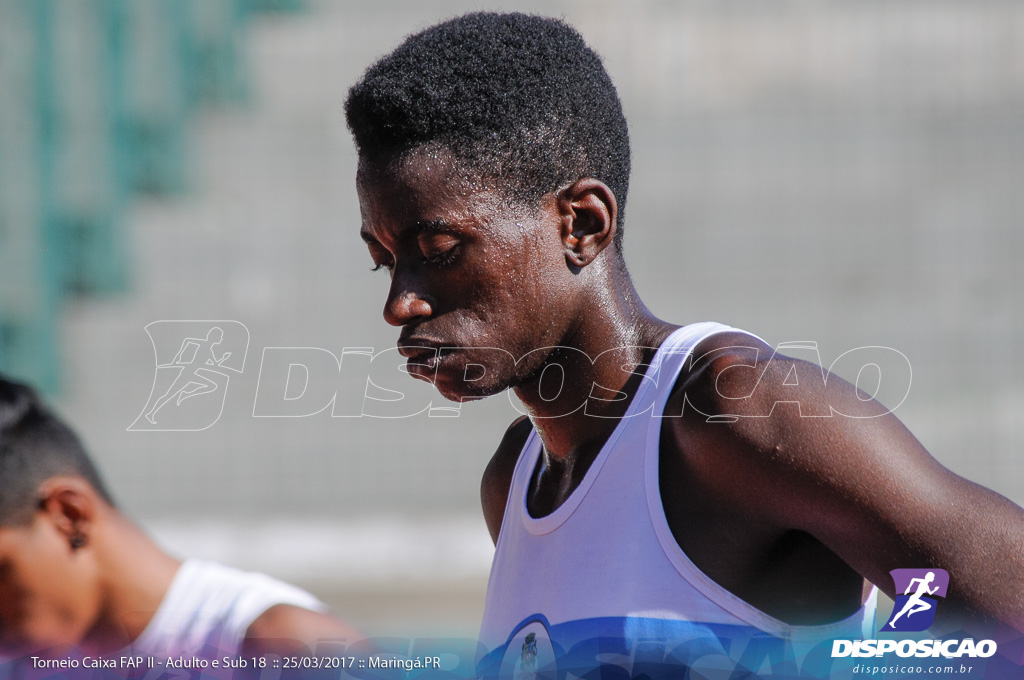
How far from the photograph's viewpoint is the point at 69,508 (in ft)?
7.34

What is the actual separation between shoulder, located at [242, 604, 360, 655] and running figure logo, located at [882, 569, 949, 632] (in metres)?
0.97

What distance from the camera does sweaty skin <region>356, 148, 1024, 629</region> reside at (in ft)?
3.91

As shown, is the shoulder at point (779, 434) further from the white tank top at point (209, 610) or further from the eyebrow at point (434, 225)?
the white tank top at point (209, 610)

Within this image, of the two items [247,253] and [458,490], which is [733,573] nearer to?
[458,490]

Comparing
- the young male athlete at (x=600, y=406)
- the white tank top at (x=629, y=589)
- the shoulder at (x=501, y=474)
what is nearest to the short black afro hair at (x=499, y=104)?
the young male athlete at (x=600, y=406)

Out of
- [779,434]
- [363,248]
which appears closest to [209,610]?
[779,434]

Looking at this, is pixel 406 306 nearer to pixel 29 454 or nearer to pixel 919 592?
pixel 919 592

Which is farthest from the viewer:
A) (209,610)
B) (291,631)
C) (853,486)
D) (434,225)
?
(209,610)

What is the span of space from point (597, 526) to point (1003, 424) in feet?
17.6

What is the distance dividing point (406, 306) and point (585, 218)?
0.90 feet

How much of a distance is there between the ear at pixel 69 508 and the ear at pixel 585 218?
4.14 feet

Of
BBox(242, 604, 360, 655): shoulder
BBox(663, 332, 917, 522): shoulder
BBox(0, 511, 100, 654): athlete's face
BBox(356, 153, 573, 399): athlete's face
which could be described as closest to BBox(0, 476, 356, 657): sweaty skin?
BBox(0, 511, 100, 654): athlete's face

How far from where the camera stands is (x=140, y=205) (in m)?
6.78

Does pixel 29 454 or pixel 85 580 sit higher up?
pixel 29 454
